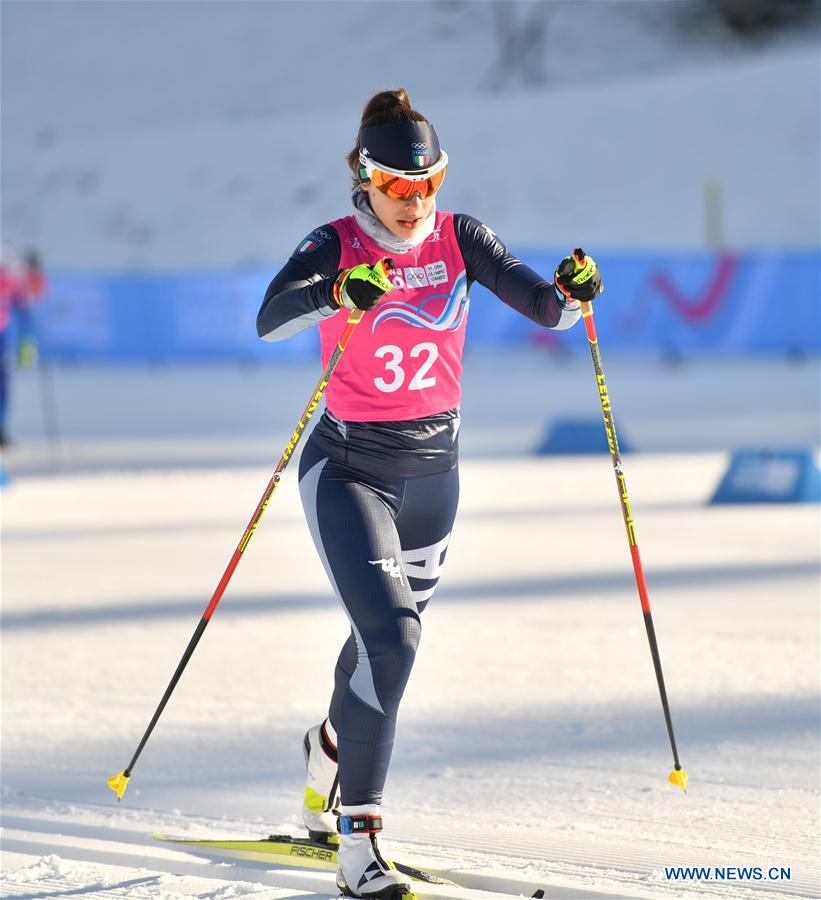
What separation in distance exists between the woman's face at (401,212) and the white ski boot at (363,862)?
4.65ft

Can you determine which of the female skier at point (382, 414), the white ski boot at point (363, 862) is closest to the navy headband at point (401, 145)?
the female skier at point (382, 414)

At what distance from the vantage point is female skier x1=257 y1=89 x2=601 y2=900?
358 cm

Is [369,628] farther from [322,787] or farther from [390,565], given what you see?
[322,787]

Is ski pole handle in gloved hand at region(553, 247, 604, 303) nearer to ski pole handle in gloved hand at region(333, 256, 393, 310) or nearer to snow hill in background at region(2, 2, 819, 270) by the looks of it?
ski pole handle in gloved hand at region(333, 256, 393, 310)

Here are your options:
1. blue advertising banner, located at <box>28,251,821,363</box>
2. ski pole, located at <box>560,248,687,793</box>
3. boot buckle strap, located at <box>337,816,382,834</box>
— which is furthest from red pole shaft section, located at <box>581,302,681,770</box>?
blue advertising banner, located at <box>28,251,821,363</box>

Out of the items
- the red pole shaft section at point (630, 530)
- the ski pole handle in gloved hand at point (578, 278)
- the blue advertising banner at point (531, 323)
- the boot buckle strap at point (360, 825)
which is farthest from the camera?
the blue advertising banner at point (531, 323)

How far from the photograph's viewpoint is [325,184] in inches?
1854

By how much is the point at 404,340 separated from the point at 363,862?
1.26 meters

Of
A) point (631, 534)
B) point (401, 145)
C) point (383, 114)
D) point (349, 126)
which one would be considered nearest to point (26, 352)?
point (383, 114)

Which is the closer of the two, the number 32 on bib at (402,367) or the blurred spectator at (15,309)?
the number 32 on bib at (402,367)

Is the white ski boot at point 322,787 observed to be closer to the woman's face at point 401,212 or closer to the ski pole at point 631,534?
the ski pole at point 631,534

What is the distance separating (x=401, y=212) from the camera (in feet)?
12.4

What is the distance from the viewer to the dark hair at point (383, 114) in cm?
389

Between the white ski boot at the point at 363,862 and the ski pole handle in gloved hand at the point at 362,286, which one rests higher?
the ski pole handle in gloved hand at the point at 362,286
